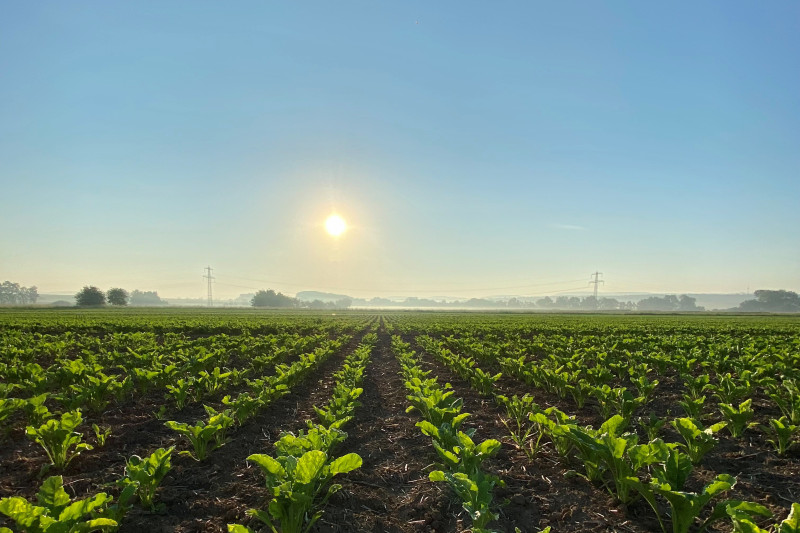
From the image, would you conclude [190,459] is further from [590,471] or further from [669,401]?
[669,401]

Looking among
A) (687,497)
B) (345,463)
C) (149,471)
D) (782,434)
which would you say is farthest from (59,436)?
(782,434)

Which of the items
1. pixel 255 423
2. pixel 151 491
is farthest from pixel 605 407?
pixel 151 491

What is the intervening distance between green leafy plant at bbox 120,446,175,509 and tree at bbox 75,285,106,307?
14133cm

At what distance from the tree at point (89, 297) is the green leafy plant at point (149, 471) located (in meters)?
141

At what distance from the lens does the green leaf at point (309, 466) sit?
3236 mm

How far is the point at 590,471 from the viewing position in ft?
14.7

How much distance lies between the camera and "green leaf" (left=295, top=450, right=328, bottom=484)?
10.6 ft

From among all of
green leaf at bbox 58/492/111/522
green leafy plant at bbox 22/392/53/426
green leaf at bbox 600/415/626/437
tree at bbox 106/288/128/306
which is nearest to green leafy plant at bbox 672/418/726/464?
green leaf at bbox 600/415/626/437

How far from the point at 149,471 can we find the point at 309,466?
1.79 metres

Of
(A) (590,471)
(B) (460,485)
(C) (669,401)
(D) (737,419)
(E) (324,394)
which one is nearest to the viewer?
(B) (460,485)

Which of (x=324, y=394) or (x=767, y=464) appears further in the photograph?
(x=324, y=394)

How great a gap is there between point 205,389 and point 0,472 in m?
3.96

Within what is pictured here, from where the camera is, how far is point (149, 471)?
3834 millimetres

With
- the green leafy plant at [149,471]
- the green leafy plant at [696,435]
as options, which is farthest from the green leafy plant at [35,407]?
the green leafy plant at [696,435]
